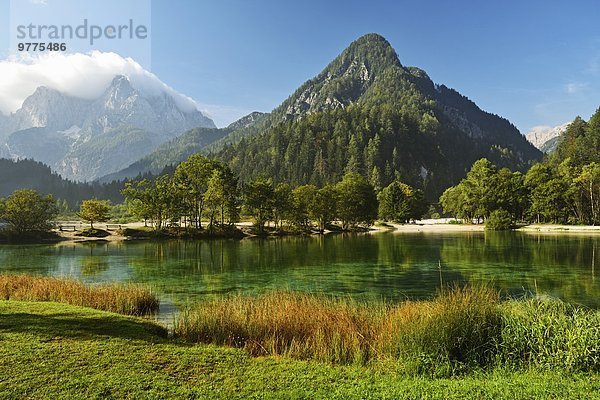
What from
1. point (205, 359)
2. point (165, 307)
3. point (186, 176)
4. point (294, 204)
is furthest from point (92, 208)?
point (205, 359)

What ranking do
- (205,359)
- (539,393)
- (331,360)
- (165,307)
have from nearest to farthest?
(539,393) < (205,359) < (331,360) < (165,307)

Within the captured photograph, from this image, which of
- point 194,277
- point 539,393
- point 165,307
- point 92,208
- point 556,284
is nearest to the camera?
point 539,393

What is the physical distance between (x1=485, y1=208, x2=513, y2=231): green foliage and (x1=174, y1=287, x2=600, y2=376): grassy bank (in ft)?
308

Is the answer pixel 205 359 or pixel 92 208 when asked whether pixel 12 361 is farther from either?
pixel 92 208

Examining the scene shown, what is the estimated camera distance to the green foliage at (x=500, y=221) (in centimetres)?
9694

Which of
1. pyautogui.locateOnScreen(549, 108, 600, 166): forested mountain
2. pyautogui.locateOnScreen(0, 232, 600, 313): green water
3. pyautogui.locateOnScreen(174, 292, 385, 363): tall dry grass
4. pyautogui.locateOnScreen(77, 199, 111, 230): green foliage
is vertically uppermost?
pyautogui.locateOnScreen(549, 108, 600, 166): forested mountain

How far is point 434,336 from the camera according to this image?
34.1ft

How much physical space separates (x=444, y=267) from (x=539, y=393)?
2926cm

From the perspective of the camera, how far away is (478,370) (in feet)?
31.0

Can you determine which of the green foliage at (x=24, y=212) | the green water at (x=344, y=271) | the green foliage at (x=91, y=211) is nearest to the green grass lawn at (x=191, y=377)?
the green water at (x=344, y=271)

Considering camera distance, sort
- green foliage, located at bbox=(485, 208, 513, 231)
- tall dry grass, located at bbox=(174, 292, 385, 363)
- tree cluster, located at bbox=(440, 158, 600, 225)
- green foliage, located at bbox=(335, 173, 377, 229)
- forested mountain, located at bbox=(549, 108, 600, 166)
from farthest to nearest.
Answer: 1. forested mountain, located at bbox=(549, 108, 600, 166)
2. green foliage, located at bbox=(335, 173, 377, 229)
3. green foliage, located at bbox=(485, 208, 513, 231)
4. tree cluster, located at bbox=(440, 158, 600, 225)
5. tall dry grass, located at bbox=(174, 292, 385, 363)

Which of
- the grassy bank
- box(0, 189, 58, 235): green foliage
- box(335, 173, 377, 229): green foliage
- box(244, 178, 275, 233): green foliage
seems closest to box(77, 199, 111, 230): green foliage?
box(0, 189, 58, 235): green foliage

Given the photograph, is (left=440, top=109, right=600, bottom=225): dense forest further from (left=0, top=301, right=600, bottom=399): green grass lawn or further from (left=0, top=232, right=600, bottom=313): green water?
(left=0, top=301, right=600, bottom=399): green grass lawn

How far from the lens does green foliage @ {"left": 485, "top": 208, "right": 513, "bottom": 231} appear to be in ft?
318
